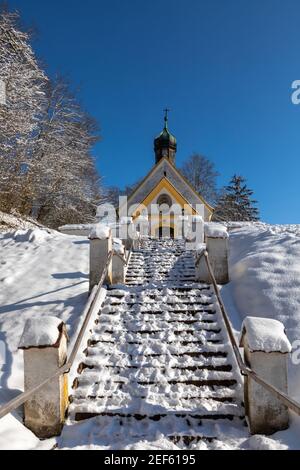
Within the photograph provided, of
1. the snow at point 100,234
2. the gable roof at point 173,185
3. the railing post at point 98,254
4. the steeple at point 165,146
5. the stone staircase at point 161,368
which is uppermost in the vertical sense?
the steeple at point 165,146

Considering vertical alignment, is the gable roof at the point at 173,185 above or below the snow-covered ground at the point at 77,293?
above

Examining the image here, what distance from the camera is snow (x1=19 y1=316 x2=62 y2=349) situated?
3473 mm

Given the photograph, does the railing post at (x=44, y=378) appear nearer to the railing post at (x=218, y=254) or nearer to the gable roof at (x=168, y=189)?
the railing post at (x=218, y=254)

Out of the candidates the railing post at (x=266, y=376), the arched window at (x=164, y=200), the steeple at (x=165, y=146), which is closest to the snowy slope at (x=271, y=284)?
the railing post at (x=266, y=376)

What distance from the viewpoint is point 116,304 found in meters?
6.10

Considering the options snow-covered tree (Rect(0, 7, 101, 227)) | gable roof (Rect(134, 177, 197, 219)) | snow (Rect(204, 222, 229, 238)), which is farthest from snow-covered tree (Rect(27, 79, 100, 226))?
snow (Rect(204, 222, 229, 238))

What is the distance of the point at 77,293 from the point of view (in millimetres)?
6730

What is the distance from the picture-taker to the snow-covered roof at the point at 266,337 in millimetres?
3430

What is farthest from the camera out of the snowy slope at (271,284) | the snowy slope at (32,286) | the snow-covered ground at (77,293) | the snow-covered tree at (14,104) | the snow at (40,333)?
the snow-covered tree at (14,104)

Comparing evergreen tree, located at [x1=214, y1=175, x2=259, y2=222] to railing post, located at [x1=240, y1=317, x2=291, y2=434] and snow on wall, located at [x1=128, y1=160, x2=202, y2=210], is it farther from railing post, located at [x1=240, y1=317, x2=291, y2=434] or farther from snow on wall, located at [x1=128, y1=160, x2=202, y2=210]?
railing post, located at [x1=240, y1=317, x2=291, y2=434]

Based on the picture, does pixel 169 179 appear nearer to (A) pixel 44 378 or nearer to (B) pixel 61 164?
(B) pixel 61 164

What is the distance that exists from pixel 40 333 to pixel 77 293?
3191 millimetres

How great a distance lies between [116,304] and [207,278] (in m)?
2.28

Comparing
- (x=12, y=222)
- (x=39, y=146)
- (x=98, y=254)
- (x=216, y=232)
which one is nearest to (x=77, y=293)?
(x=98, y=254)
